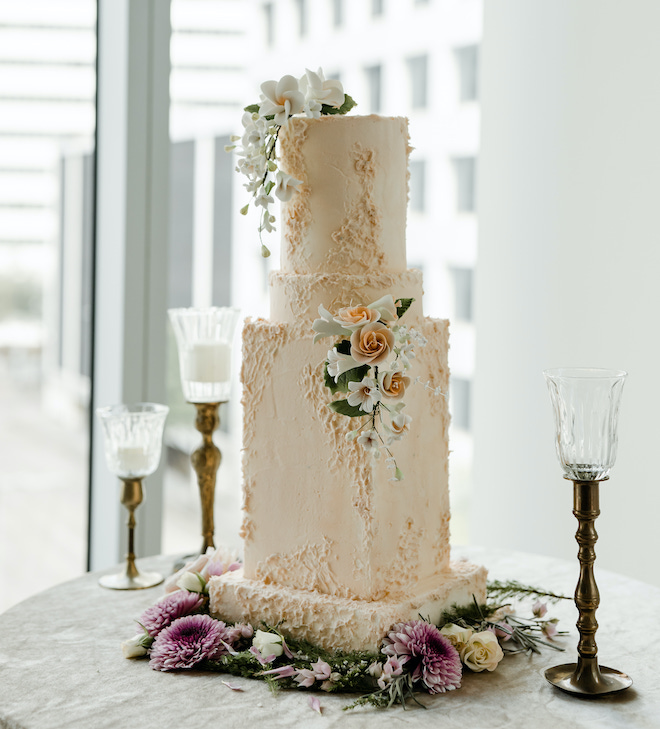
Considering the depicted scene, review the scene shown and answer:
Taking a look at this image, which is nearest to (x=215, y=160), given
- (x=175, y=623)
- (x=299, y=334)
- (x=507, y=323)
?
(x=507, y=323)

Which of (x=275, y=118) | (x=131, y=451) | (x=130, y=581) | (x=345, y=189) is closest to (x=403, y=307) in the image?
(x=345, y=189)

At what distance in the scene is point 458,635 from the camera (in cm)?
126

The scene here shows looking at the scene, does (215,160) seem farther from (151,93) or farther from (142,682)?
(142,682)

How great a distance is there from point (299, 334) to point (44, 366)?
4.34ft

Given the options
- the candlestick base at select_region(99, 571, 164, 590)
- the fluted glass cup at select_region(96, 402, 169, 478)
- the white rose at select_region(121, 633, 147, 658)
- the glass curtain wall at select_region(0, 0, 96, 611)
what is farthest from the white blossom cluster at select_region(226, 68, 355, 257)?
the glass curtain wall at select_region(0, 0, 96, 611)

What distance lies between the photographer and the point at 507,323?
2.40 m

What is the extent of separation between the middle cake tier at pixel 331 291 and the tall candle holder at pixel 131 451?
37cm

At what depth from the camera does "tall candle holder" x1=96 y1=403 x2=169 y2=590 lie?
1572mm

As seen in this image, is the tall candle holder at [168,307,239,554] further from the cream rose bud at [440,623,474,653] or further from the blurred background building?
the blurred background building

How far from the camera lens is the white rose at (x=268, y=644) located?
4.10ft

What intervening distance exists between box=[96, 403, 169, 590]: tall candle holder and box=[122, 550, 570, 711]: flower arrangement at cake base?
0.82ft

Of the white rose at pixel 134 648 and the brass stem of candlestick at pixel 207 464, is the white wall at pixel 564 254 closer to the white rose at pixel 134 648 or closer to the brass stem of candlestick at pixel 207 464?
the brass stem of candlestick at pixel 207 464

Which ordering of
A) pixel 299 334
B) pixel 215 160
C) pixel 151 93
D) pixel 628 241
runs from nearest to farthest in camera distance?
pixel 299 334 → pixel 628 241 → pixel 151 93 → pixel 215 160

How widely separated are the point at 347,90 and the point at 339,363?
1.64m
